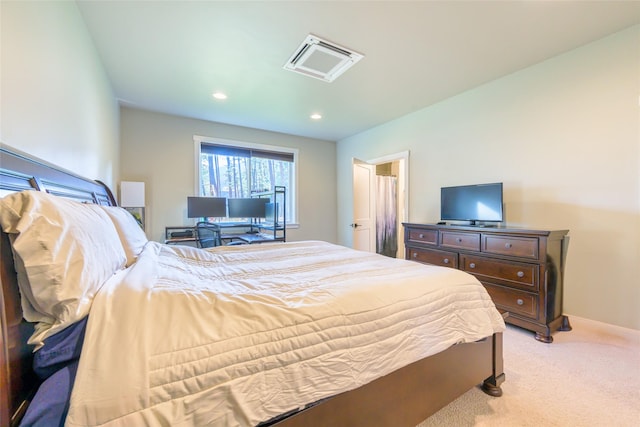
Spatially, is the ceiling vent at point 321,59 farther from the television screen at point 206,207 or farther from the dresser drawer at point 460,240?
the television screen at point 206,207

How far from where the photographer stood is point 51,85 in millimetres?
1520

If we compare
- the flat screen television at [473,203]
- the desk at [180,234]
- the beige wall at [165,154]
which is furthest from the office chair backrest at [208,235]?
the flat screen television at [473,203]

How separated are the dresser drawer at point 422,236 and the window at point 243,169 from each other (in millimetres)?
2476

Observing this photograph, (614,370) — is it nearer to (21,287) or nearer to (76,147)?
(21,287)

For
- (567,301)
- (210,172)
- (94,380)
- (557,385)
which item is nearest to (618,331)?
(567,301)

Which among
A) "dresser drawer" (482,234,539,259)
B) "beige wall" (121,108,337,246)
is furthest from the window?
"dresser drawer" (482,234,539,259)

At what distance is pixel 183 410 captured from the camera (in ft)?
2.24

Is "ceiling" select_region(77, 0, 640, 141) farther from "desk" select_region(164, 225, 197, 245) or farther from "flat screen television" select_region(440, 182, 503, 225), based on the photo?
"desk" select_region(164, 225, 197, 245)

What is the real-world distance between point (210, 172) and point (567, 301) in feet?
16.5

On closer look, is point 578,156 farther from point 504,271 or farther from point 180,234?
point 180,234

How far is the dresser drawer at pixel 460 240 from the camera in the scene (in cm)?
266

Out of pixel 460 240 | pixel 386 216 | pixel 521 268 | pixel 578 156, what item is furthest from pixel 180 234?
pixel 578 156

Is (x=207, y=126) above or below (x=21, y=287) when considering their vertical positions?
above

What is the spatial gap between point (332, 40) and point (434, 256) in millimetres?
2599
